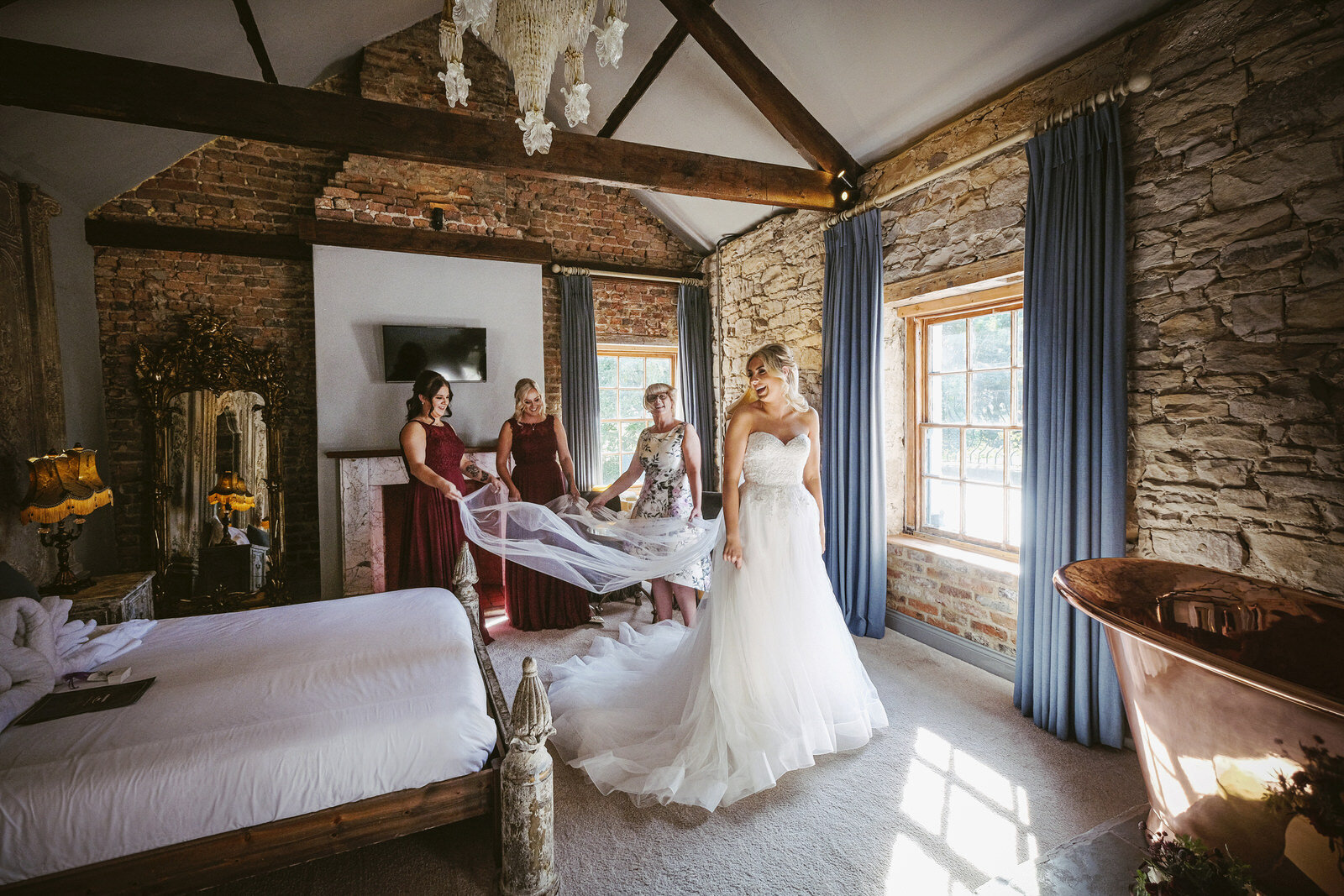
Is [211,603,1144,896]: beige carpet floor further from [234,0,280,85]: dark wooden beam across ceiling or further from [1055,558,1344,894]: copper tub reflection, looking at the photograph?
[234,0,280,85]: dark wooden beam across ceiling

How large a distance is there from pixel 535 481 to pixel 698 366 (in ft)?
8.61

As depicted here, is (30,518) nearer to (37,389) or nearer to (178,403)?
(37,389)

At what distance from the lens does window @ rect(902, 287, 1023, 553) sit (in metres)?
A: 3.43

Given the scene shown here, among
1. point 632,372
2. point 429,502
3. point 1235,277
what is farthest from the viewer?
point 632,372

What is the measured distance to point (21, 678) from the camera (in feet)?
5.92

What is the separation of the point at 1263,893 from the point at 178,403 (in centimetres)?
612

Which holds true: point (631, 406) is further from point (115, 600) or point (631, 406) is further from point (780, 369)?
point (115, 600)

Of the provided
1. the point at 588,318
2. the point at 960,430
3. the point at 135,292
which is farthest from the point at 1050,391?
the point at 135,292

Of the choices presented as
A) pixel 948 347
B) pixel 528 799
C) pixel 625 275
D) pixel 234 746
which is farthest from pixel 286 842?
pixel 625 275

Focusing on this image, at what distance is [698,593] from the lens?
398cm

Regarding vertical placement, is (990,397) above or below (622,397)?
below

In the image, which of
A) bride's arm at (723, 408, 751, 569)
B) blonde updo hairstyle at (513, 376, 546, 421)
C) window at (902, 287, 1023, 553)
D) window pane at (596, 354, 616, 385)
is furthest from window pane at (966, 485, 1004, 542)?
window pane at (596, 354, 616, 385)

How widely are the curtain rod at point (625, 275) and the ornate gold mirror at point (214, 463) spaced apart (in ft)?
8.28

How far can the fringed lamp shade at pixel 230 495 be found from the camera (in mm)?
4398
